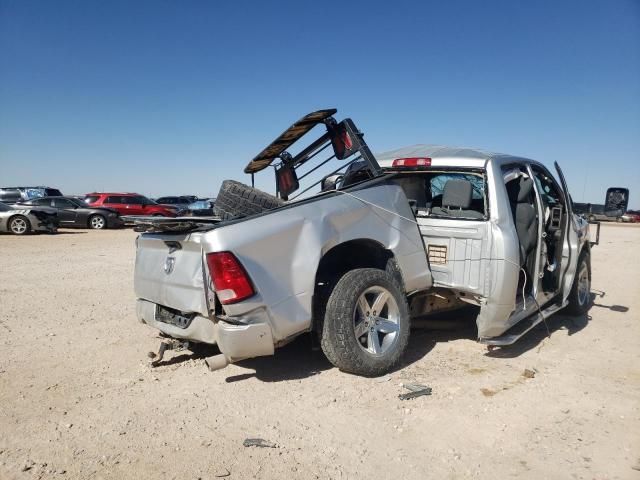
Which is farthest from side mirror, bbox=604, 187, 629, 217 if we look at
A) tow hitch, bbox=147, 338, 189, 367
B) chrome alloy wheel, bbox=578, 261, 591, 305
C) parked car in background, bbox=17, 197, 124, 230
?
parked car in background, bbox=17, 197, 124, 230

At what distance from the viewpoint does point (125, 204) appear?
23922 mm

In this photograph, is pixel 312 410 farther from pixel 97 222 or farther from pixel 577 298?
pixel 97 222

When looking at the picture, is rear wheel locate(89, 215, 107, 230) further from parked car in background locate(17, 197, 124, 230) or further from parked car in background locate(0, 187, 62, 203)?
parked car in background locate(0, 187, 62, 203)

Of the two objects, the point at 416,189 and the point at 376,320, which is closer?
the point at 376,320

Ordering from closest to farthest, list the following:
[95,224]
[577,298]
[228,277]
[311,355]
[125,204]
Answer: [228,277], [311,355], [577,298], [95,224], [125,204]

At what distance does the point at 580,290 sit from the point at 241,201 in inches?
185

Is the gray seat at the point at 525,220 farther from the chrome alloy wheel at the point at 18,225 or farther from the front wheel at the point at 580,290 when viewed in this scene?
the chrome alloy wheel at the point at 18,225

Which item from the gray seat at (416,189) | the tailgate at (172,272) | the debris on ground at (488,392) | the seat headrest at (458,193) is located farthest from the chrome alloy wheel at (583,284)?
the tailgate at (172,272)

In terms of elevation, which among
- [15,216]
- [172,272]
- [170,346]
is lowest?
[170,346]

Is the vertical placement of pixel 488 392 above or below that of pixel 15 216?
below

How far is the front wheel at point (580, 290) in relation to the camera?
6.00 meters

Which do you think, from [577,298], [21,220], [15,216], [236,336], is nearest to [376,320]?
[236,336]

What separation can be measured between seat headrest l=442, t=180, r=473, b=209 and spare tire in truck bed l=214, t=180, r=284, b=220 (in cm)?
164

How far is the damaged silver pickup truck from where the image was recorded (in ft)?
11.1
